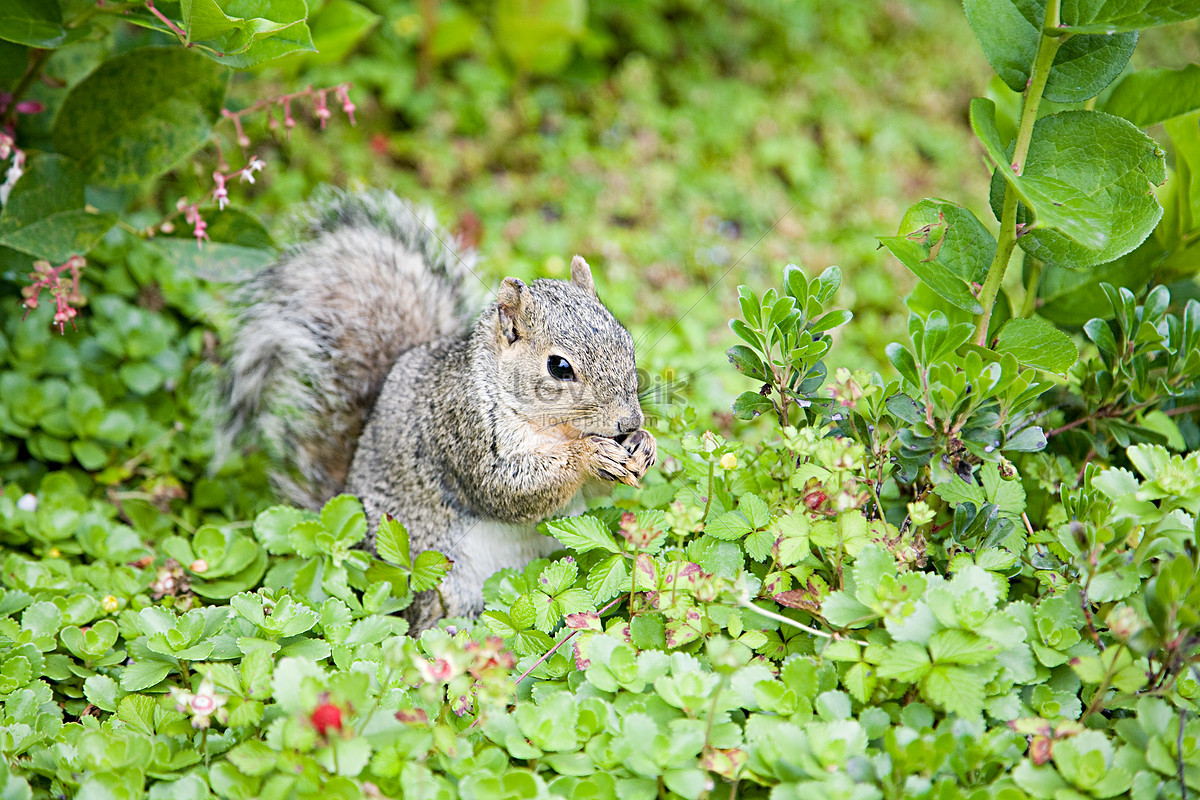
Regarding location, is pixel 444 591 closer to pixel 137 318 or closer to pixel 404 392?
pixel 404 392

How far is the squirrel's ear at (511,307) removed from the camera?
1.81 metres

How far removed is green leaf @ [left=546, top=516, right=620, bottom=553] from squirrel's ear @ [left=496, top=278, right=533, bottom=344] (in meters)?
0.50

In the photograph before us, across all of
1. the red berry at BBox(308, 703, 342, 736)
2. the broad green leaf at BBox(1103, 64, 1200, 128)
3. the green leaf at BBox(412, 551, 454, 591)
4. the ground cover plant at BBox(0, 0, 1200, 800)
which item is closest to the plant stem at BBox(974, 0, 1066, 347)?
the ground cover plant at BBox(0, 0, 1200, 800)

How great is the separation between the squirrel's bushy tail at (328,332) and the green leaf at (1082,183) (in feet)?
3.99

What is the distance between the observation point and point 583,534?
1453 mm

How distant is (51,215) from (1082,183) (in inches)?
76.5

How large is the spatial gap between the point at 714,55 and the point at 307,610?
358cm

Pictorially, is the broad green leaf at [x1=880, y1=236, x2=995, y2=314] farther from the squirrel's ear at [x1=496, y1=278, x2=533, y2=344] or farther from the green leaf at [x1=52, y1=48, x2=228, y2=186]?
the green leaf at [x1=52, y1=48, x2=228, y2=186]

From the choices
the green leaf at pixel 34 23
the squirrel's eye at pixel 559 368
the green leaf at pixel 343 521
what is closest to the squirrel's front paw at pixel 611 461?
the squirrel's eye at pixel 559 368

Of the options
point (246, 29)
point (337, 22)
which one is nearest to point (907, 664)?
point (246, 29)

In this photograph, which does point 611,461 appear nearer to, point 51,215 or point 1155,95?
point 1155,95

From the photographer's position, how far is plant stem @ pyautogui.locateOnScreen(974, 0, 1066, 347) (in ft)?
4.41

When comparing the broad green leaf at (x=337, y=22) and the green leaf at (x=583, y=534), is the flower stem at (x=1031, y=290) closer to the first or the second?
the green leaf at (x=583, y=534)

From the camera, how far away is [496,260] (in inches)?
118
